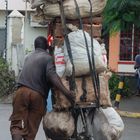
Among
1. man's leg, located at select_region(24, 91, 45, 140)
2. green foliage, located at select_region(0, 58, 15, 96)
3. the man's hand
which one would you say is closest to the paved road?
green foliage, located at select_region(0, 58, 15, 96)

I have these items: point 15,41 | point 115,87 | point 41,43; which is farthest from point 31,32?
point 41,43

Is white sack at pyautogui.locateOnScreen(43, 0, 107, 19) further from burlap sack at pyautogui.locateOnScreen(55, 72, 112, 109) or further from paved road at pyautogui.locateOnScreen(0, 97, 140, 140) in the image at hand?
paved road at pyautogui.locateOnScreen(0, 97, 140, 140)

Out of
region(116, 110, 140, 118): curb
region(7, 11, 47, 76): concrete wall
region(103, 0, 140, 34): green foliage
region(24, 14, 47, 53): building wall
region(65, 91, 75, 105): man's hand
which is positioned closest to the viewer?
region(65, 91, 75, 105): man's hand

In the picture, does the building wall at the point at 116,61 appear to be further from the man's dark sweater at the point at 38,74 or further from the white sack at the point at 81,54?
→ the white sack at the point at 81,54

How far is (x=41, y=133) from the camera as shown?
440 inches

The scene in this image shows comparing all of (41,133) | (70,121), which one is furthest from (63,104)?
(41,133)

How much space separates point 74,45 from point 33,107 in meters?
1.11

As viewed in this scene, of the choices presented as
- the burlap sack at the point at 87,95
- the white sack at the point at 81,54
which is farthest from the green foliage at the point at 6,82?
the white sack at the point at 81,54

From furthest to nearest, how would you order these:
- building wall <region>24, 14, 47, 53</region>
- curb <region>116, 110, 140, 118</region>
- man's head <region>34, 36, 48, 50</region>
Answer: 1. building wall <region>24, 14, 47, 53</region>
2. curb <region>116, 110, 140, 118</region>
3. man's head <region>34, 36, 48, 50</region>

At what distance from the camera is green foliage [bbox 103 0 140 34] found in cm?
1387

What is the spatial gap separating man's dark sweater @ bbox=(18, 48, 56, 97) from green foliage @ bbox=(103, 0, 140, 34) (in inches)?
255

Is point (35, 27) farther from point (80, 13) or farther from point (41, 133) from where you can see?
point (80, 13)

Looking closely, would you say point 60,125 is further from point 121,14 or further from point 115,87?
point 115,87

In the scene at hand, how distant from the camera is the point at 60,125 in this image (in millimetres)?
6957
